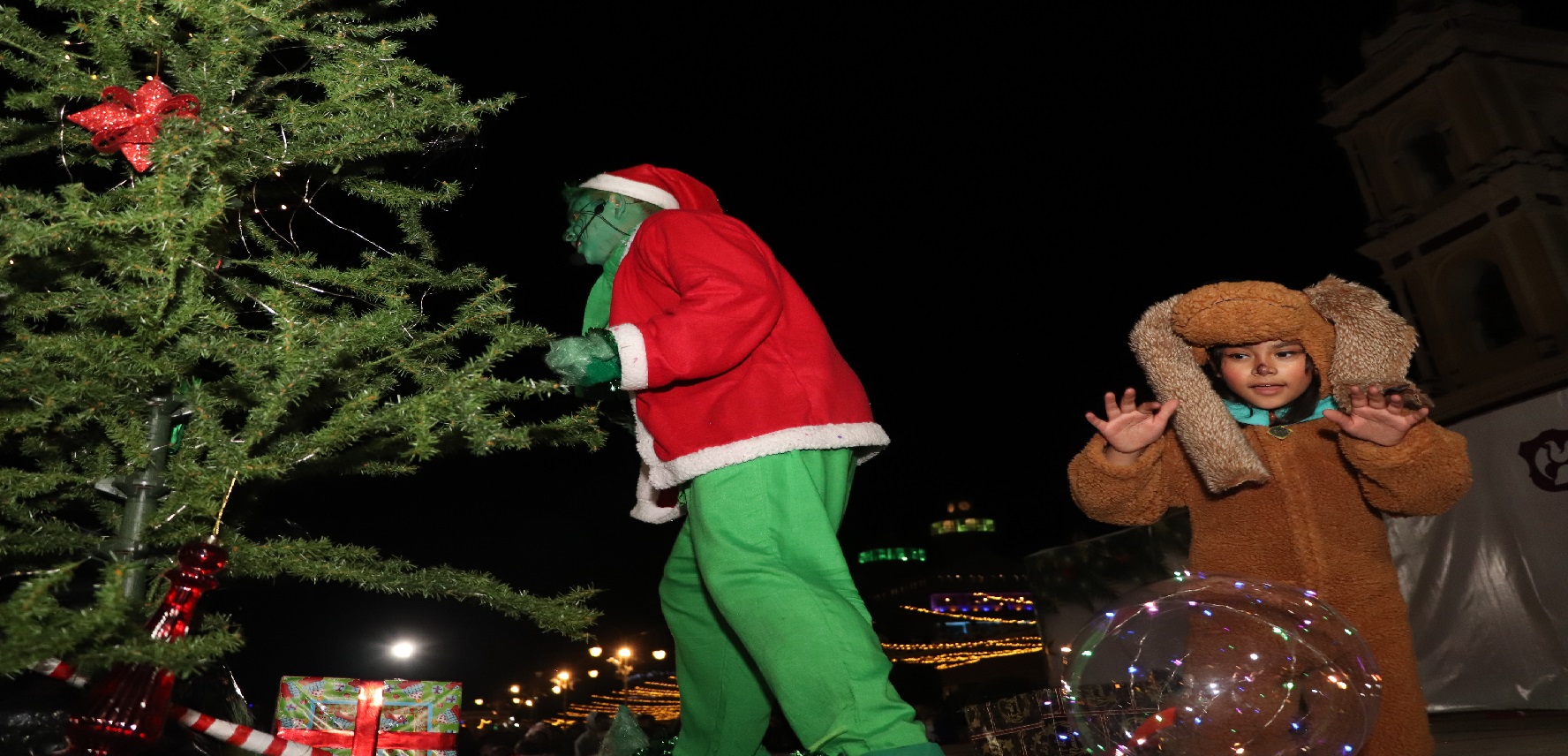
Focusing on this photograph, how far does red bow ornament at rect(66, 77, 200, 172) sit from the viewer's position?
2027 mm

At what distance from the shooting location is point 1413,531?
557cm

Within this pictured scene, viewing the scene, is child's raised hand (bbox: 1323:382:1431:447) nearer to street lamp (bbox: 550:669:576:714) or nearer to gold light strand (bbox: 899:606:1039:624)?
gold light strand (bbox: 899:606:1039:624)

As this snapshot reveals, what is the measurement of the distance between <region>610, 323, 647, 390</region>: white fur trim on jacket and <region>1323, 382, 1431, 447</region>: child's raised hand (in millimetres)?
1617

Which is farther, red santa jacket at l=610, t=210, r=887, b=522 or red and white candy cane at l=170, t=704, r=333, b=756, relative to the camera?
red santa jacket at l=610, t=210, r=887, b=522

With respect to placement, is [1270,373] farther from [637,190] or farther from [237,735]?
[237,735]

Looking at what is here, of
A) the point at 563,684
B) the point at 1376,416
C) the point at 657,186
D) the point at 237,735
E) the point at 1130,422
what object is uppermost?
the point at 563,684

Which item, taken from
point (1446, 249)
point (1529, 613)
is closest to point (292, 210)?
point (1529, 613)

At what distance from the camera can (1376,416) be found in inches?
89.4

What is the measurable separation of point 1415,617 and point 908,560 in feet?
149

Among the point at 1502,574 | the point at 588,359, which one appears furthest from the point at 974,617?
the point at 588,359

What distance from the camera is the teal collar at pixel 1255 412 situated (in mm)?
2559

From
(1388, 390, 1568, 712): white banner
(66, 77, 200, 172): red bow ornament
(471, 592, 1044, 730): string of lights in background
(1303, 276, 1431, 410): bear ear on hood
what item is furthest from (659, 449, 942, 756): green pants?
(471, 592, 1044, 730): string of lights in background

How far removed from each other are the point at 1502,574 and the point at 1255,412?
3575 mm

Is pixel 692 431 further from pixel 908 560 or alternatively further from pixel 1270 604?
pixel 908 560
